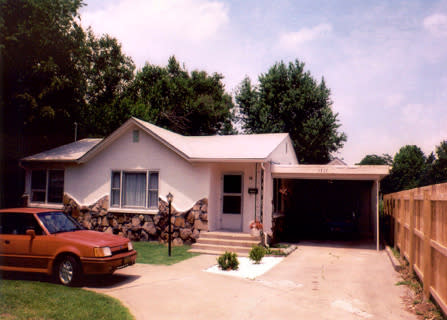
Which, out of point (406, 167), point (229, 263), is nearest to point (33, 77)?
point (229, 263)

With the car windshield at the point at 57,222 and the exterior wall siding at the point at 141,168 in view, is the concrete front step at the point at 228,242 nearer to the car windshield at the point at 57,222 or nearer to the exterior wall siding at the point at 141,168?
the exterior wall siding at the point at 141,168

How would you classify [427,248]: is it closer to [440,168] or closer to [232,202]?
[232,202]

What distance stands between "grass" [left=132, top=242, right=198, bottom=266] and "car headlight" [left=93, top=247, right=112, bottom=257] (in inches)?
113

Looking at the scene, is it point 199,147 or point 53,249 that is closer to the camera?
point 53,249

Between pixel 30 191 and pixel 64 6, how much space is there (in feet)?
35.9

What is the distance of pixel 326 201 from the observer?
22578 mm

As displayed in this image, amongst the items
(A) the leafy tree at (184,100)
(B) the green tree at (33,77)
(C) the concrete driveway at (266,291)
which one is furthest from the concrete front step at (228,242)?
(A) the leafy tree at (184,100)

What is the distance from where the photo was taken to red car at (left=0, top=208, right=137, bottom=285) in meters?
8.04

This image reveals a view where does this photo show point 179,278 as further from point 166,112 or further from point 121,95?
point 121,95

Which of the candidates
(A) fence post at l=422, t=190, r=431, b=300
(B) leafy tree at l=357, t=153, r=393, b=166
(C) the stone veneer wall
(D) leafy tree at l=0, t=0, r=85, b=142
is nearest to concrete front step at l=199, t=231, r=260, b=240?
(C) the stone veneer wall

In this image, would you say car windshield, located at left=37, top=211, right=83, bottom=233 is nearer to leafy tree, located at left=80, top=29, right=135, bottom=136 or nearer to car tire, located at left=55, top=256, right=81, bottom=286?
car tire, located at left=55, top=256, right=81, bottom=286

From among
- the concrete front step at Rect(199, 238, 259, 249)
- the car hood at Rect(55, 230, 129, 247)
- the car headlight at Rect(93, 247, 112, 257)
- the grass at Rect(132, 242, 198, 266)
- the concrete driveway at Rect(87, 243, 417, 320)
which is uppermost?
the car hood at Rect(55, 230, 129, 247)

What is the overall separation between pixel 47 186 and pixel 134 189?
473cm

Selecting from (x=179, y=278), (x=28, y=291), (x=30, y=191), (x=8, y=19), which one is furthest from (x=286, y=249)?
(x=8, y=19)
